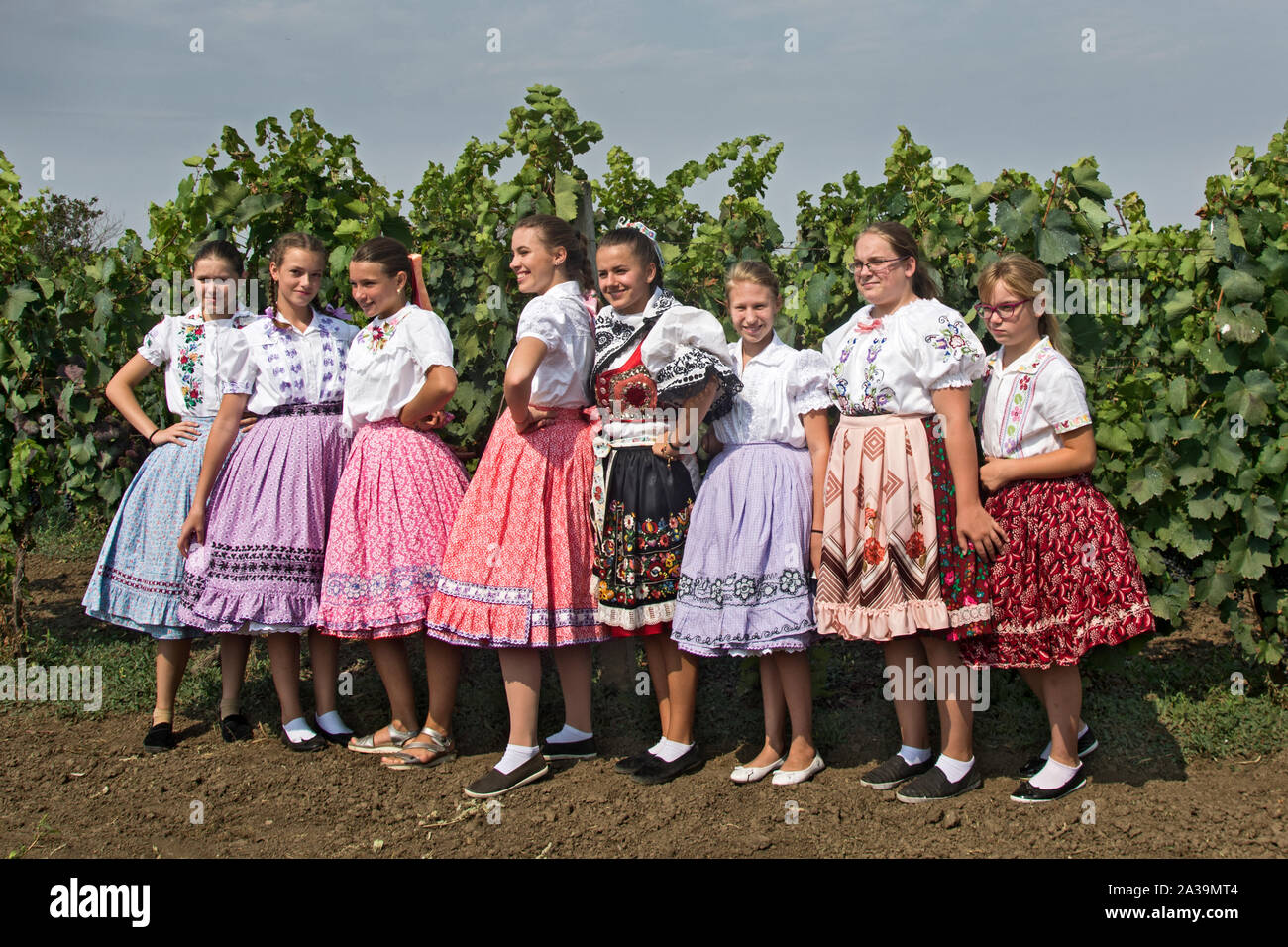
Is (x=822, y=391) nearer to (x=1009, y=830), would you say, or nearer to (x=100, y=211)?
(x=1009, y=830)

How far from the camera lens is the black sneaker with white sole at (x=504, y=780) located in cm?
347

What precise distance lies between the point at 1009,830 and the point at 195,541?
3.05 metres

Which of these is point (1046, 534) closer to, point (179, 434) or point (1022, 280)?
point (1022, 280)

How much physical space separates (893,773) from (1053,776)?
0.49m

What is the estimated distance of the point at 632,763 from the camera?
3645mm

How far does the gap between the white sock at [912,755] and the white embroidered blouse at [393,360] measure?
203cm

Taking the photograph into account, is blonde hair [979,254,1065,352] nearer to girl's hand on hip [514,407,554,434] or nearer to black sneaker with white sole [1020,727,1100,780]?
black sneaker with white sole [1020,727,1100,780]

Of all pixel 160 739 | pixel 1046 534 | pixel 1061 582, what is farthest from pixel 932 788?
pixel 160 739

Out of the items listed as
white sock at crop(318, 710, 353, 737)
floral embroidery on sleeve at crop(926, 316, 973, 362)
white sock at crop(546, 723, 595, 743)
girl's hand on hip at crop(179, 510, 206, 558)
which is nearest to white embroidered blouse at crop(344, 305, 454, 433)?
girl's hand on hip at crop(179, 510, 206, 558)

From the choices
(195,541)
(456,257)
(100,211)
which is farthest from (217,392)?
(100,211)

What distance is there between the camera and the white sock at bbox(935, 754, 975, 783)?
3324 mm

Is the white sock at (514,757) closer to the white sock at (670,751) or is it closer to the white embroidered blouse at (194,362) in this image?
the white sock at (670,751)

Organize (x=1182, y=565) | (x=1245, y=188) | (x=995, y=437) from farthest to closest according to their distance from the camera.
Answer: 1. (x=1182, y=565)
2. (x=1245, y=188)
3. (x=995, y=437)

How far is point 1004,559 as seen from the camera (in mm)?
3232
